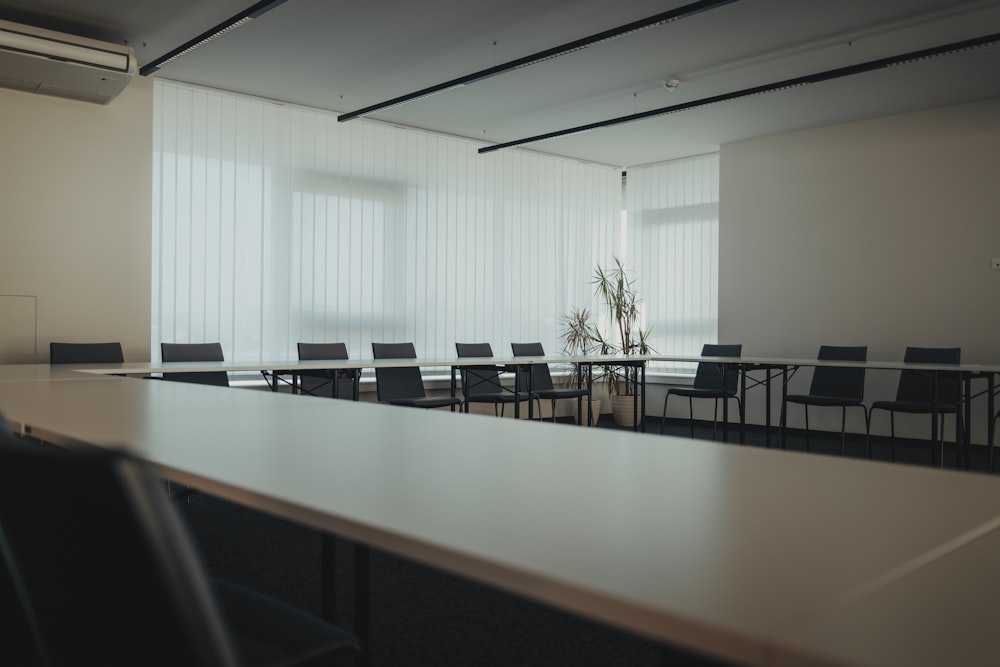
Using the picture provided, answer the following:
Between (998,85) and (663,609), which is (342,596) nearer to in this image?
(663,609)

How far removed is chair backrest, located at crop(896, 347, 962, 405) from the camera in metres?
6.34

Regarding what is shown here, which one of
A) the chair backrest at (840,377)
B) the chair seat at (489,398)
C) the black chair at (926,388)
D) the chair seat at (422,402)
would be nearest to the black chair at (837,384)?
the chair backrest at (840,377)

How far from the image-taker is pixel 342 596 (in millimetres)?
3020

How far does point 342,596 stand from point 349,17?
3775mm

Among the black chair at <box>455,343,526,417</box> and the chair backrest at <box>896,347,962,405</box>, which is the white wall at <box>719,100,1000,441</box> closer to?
the chair backrest at <box>896,347,962,405</box>

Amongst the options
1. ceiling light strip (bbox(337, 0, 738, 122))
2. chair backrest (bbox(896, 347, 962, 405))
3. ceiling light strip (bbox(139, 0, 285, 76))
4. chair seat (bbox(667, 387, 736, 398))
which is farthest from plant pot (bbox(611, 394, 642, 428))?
ceiling light strip (bbox(139, 0, 285, 76))

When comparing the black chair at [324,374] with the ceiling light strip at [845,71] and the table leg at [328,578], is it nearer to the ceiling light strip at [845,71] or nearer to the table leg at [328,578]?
the ceiling light strip at [845,71]

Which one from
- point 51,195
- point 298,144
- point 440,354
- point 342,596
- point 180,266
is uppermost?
point 298,144

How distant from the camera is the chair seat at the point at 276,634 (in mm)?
1189

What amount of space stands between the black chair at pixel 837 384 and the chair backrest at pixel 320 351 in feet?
12.2

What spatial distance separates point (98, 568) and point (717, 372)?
7.54 metres

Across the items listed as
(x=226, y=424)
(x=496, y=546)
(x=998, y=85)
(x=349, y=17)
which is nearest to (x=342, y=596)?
(x=226, y=424)

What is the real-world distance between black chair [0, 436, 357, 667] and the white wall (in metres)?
7.66

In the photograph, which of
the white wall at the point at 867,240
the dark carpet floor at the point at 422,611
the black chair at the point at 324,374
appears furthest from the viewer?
the white wall at the point at 867,240
